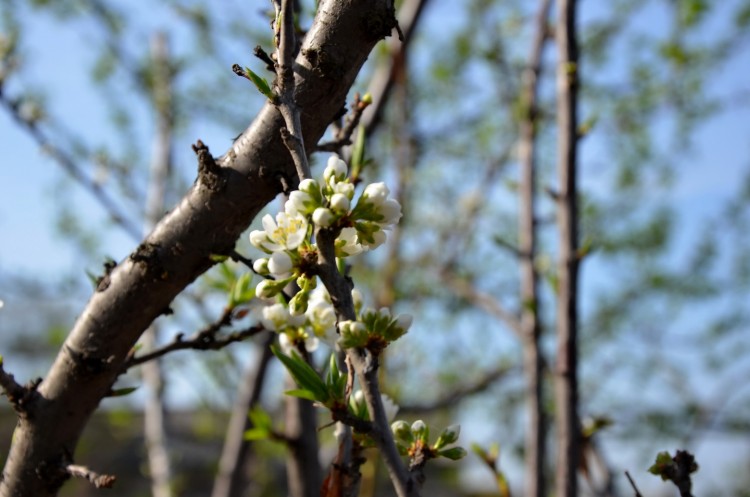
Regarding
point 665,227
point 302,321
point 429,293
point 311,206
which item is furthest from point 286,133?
point 665,227

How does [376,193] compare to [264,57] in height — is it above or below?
below

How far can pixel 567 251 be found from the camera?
1470 mm

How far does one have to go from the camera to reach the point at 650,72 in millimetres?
4219

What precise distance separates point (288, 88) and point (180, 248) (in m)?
0.22

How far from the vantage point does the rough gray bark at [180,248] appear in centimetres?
72

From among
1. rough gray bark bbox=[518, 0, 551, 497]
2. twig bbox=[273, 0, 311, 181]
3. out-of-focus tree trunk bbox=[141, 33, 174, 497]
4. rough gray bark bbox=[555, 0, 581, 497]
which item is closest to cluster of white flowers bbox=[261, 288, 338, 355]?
twig bbox=[273, 0, 311, 181]

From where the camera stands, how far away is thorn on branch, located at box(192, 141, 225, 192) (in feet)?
2.42

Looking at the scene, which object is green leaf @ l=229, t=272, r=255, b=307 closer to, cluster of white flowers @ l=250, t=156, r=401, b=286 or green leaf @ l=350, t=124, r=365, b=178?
green leaf @ l=350, t=124, r=365, b=178

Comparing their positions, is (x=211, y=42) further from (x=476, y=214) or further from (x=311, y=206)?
(x=311, y=206)

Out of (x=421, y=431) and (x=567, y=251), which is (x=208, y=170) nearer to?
(x=421, y=431)

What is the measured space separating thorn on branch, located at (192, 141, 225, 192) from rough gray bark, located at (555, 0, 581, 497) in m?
0.85

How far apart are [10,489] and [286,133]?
556 millimetres

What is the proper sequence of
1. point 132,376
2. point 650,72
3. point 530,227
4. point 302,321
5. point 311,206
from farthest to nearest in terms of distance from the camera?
point 650,72 < point 132,376 < point 530,227 < point 302,321 < point 311,206

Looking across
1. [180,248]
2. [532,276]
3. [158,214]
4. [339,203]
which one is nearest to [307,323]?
[180,248]
